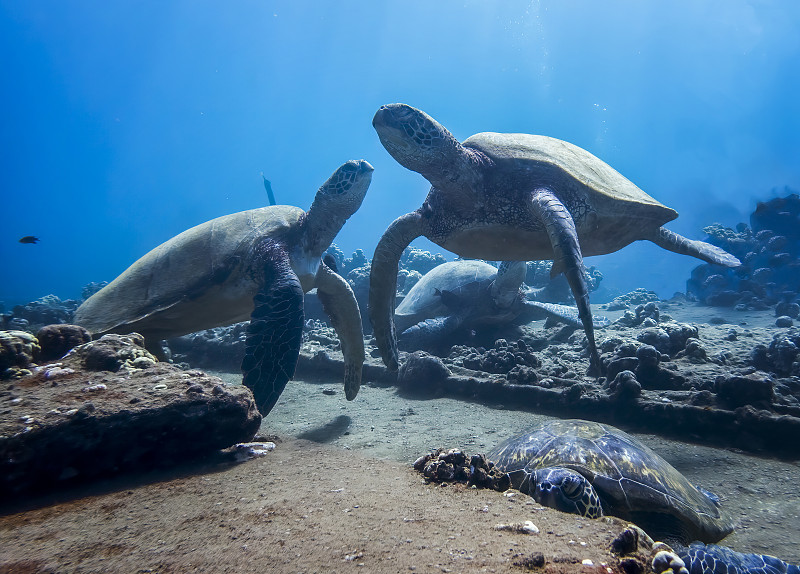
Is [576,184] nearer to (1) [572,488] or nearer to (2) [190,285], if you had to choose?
(1) [572,488]

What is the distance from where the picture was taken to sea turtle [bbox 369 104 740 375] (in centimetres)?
467

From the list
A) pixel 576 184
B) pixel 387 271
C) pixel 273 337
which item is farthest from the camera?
pixel 387 271

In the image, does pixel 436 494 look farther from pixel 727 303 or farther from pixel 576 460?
pixel 727 303

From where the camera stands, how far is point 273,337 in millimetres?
4496

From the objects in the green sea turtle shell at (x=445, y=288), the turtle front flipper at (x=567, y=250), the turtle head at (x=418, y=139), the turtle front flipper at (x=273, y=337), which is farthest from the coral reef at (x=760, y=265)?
the turtle front flipper at (x=273, y=337)

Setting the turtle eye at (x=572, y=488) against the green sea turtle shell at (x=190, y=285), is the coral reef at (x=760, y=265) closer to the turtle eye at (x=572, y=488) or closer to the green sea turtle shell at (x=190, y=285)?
the turtle eye at (x=572, y=488)

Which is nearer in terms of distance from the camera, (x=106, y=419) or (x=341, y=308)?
(x=106, y=419)

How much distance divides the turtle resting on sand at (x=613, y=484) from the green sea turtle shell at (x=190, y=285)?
14.4 ft

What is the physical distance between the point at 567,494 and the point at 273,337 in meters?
3.54

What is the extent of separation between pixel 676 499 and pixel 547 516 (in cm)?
130

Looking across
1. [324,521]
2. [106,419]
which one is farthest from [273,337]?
[324,521]

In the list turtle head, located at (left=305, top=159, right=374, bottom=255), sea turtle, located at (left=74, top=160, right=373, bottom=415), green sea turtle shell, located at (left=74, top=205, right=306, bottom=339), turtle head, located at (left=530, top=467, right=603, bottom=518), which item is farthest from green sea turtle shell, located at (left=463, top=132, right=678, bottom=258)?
turtle head, located at (left=530, top=467, right=603, bottom=518)

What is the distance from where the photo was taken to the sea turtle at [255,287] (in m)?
4.52

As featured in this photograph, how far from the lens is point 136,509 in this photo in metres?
1.89
